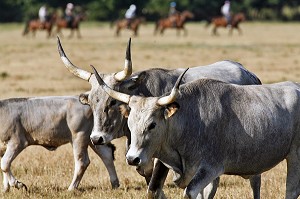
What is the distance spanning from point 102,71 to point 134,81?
18871 mm

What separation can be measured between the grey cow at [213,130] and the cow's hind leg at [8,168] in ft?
8.19

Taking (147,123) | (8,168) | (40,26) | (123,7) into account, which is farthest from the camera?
(123,7)

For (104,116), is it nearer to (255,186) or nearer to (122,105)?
(122,105)

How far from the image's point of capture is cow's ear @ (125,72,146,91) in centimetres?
1042

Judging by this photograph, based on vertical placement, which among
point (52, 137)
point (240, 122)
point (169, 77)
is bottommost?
point (52, 137)

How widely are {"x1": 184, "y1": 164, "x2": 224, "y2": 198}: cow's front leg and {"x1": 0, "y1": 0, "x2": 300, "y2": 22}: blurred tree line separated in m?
71.0

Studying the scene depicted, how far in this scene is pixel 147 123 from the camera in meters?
8.74

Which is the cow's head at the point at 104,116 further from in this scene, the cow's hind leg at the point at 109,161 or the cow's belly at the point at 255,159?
the cow's hind leg at the point at 109,161

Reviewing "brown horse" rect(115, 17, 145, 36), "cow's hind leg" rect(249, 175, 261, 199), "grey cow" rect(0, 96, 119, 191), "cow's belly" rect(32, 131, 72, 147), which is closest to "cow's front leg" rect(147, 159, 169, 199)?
"cow's hind leg" rect(249, 175, 261, 199)

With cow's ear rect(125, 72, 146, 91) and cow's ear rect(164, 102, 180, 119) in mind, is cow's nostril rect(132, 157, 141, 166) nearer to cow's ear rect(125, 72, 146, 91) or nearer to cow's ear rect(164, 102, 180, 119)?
cow's ear rect(164, 102, 180, 119)

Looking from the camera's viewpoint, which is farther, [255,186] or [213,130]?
[255,186]

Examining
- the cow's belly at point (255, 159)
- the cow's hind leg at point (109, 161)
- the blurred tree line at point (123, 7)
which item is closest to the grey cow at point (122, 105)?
the cow's belly at point (255, 159)

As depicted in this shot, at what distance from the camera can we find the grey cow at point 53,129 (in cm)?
1215

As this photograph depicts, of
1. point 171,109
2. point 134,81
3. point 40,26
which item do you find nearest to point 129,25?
point 40,26
